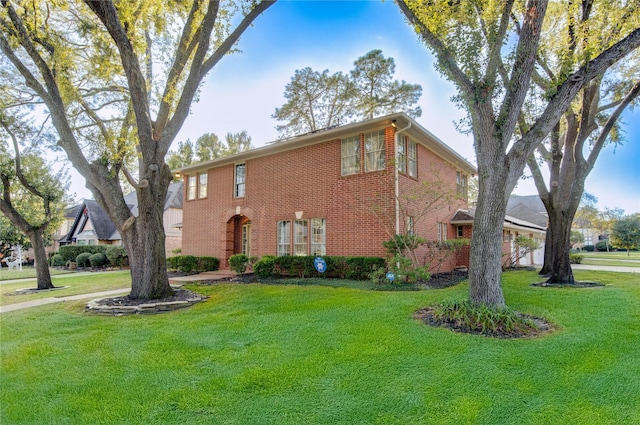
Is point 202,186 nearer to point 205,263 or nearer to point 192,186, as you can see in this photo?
point 192,186

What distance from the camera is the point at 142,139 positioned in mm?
7754

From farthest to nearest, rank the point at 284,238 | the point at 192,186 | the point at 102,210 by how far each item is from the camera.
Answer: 1. the point at 102,210
2. the point at 192,186
3. the point at 284,238

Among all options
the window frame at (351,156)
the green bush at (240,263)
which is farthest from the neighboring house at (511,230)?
the green bush at (240,263)

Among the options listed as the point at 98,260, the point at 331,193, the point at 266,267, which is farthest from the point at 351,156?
the point at 98,260

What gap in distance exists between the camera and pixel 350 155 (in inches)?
462

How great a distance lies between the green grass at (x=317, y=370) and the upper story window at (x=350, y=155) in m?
5.99

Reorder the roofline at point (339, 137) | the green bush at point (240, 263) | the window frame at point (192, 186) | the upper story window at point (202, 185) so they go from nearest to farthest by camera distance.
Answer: the roofline at point (339, 137)
the green bush at point (240, 263)
the upper story window at point (202, 185)
the window frame at point (192, 186)

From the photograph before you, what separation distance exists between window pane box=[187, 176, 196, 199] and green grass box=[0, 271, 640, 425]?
36.8 ft

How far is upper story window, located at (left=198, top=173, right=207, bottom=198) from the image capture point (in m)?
16.8

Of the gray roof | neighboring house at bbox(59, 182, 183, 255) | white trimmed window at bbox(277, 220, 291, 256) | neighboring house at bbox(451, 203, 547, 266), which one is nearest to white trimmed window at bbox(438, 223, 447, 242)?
neighboring house at bbox(451, 203, 547, 266)

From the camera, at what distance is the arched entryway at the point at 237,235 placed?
15.4 meters

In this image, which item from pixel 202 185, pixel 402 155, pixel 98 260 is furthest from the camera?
pixel 98 260

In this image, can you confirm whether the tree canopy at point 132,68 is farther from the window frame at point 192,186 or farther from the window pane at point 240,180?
the window frame at point 192,186

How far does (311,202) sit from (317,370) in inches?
348
